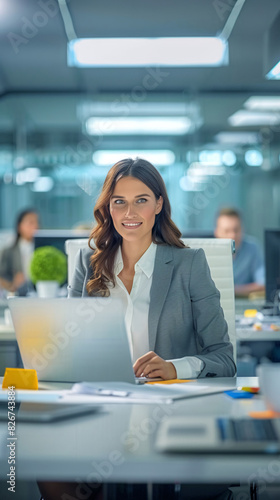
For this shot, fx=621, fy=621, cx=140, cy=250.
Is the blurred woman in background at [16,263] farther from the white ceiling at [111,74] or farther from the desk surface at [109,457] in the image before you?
the desk surface at [109,457]

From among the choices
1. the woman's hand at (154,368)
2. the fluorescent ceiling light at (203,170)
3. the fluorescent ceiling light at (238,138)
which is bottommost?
the woman's hand at (154,368)

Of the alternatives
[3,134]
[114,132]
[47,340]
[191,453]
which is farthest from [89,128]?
[191,453]

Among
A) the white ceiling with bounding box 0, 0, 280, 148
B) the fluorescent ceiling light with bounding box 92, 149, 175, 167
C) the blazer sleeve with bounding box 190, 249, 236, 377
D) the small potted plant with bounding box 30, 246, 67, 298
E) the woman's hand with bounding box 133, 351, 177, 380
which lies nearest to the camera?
the woman's hand with bounding box 133, 351, 177, 380

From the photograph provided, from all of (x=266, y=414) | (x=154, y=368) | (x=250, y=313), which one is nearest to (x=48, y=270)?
(x=250, y=313)

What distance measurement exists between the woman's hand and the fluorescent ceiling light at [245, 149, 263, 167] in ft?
19.8

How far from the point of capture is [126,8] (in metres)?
5.32

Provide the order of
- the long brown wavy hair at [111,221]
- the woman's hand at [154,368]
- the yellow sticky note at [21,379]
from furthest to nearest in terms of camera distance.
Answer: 1. the long brown wavy hair at [111,221]
2. the woman's hand at [154,368]
3. the yellow sticky note at [21,379]

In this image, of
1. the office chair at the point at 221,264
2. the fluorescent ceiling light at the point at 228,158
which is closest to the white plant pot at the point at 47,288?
the office chair at the point at 221,264

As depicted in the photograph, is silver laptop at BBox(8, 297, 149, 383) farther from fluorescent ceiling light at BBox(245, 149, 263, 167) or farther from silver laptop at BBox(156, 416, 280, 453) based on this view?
fluorescent ceiling light at BBox(245, 149, 263, 167)

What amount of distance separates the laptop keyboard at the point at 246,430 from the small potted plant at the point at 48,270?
2.47m

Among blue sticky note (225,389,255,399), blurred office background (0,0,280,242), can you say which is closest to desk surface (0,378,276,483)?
blue sticky note (225,389,255,399)

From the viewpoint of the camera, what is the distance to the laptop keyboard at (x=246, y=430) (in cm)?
112

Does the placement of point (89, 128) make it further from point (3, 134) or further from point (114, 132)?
point (3, 134)

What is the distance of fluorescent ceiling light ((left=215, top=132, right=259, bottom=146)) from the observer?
757cm
